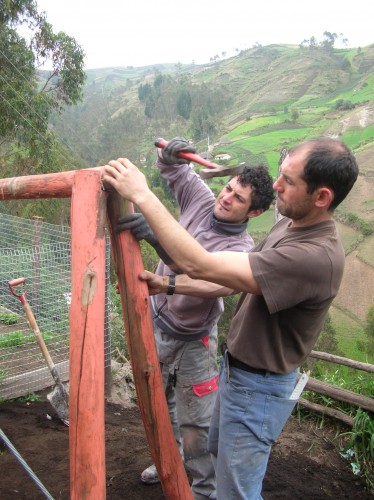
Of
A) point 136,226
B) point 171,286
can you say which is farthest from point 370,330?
point 136,226

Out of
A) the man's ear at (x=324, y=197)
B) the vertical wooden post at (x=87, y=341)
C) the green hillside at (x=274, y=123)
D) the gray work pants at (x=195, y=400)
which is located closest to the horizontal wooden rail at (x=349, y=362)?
the gray work pants at (x=195, y=400)

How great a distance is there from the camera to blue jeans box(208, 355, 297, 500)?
1699 mm

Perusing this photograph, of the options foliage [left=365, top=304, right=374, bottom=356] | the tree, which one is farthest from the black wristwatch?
foliage [left=365, top=304, right=374, bottom=356]

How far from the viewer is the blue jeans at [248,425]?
1.70 m

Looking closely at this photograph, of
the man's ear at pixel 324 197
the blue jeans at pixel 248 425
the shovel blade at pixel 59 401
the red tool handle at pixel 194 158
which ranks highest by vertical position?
the red tool handle at pixel 194 158

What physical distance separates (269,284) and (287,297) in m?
0.07

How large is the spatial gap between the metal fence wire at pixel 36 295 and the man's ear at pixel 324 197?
2.19 meters

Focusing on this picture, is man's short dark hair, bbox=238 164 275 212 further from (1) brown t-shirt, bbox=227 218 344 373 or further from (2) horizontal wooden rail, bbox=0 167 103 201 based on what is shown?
(2) horizontal wooden rail, bbox=0 167 103 201

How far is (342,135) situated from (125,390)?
29263mm

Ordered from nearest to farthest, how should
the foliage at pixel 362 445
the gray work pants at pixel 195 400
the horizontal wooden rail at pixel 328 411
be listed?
the gray work pants at pixel 195 400 < the foliage at pixel 362 445 < the horizontal wooden rail at pixel 328 411

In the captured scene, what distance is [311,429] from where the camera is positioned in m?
3.79

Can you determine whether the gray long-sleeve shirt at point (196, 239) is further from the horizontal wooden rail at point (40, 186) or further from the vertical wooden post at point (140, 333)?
the horizontal wooden rail at point (40, 186)

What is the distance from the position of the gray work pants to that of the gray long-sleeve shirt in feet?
0.28

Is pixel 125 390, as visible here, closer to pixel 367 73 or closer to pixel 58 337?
pixel 58 337
